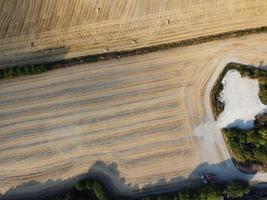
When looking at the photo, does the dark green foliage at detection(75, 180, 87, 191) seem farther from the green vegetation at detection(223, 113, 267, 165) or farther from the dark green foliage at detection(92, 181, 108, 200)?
the green vegetation at detection(223, 113, 267, 165)

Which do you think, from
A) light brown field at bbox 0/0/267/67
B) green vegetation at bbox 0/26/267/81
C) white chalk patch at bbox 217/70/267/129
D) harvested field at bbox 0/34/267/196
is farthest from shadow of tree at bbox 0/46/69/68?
white chalk patch at bbox 217/70/267/129

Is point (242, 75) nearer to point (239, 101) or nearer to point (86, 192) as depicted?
point (239, 101)

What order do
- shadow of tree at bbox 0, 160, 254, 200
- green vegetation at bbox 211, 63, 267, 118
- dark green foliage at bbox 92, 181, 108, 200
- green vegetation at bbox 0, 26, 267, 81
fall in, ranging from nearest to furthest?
green vegetation at bbox 211, 63, 267, 118 < green vegetation at bbox 0, 26, 267, 81 < dark green foliage at bbox 92, 181, 108, 200 < shadow of tree at bbox 0, 160, 254, 200

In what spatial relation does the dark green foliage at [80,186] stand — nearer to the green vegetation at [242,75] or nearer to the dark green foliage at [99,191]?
the dark green foliage at [99,191]

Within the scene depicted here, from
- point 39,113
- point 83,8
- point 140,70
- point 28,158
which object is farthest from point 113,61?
point 28,158

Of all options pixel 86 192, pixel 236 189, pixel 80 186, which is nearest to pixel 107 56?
pixel 80 186

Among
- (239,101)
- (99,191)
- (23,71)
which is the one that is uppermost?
(23,71)
